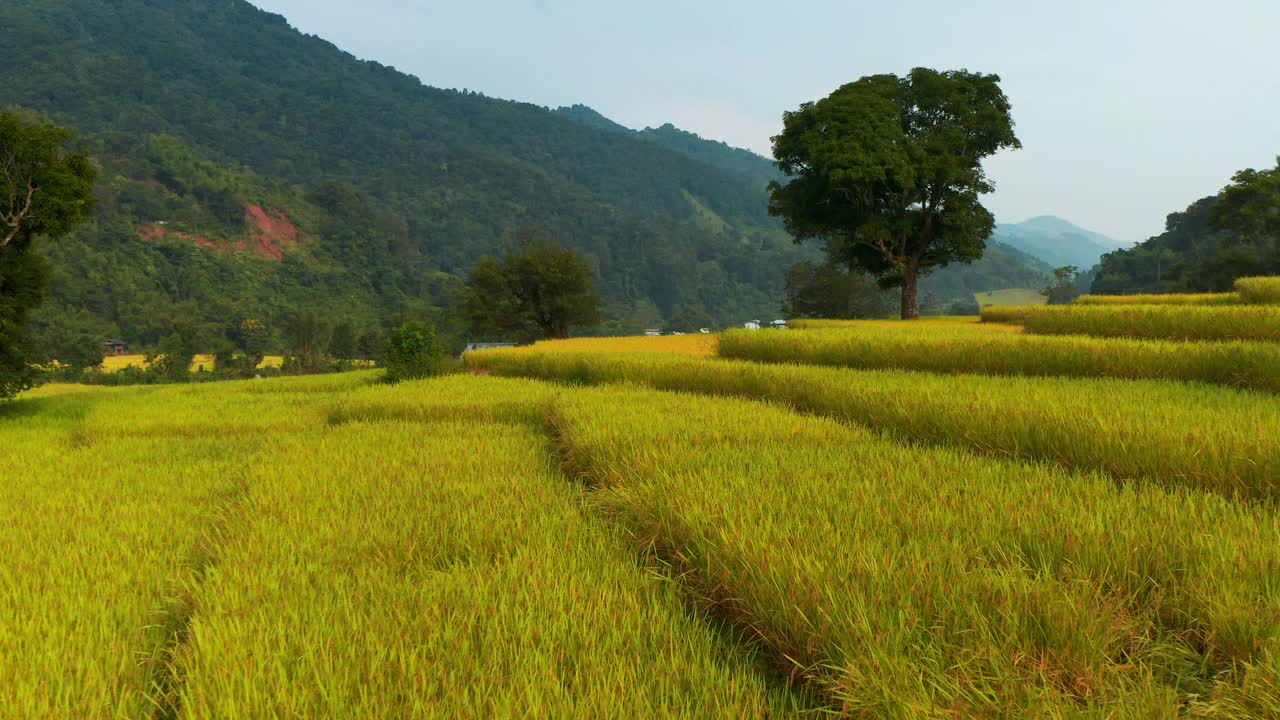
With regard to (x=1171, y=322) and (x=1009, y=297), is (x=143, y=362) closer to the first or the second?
(x=1171, y=322)

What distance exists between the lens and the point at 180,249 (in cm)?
11331

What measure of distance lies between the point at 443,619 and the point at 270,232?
16143 cm

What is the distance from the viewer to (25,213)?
1089cm

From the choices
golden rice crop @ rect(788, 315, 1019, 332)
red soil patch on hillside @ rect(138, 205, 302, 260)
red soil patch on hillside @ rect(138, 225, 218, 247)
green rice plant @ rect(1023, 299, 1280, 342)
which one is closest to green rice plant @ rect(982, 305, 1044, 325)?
golden rice crop @ rect(788, 315, 1019, 332)

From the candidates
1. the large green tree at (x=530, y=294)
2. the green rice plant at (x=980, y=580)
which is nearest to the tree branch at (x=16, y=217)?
the green rice plant at (x=980, y=580)

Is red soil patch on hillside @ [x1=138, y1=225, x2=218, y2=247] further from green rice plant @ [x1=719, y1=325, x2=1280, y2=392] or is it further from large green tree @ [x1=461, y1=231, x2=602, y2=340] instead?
green rice plant @ [x1=719, y1=325, x2=1280, y2=392]

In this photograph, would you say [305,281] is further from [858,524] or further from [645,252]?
[858,524]

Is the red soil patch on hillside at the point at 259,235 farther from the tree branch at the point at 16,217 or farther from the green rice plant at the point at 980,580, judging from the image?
the green rice plant at the point at 980,580

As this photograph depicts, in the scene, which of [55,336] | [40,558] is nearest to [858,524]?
[40,558]

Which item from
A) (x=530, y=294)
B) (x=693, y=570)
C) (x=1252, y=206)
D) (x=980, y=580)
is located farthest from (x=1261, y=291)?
(x=530, y=294)

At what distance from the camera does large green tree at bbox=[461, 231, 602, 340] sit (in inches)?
1633

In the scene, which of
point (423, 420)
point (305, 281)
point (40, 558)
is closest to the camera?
point (40, 558)

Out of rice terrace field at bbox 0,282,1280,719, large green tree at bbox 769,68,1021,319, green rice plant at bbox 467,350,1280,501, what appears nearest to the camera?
rice terrace field at bbox 0,282,1280,719

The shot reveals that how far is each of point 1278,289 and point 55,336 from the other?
111 meters
